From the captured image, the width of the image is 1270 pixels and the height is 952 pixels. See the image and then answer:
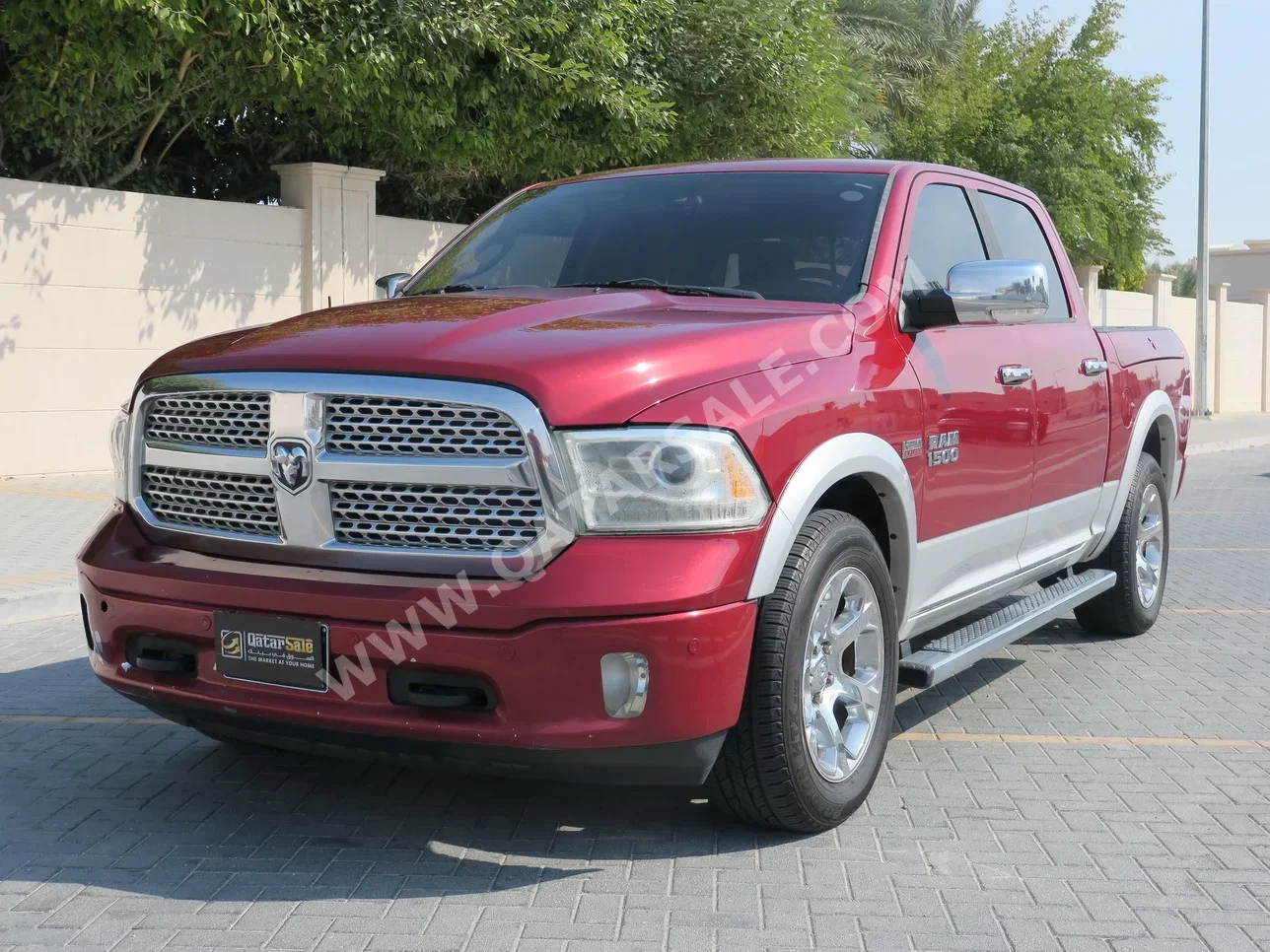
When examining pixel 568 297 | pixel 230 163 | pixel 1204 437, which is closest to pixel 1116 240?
pixel 1204 437

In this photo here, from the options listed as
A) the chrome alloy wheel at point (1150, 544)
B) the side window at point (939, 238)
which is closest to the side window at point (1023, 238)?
the side window at point (939, 238)

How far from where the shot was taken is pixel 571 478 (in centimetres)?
354

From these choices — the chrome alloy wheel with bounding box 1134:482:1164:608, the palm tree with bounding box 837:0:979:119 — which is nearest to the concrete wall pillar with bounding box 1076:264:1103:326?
the palm tree with bounding box 837:0:979:119

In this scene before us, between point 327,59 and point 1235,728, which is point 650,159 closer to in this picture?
point 327,59

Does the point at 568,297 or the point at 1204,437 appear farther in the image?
the point at 1204,437

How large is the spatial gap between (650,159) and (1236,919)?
1485cm

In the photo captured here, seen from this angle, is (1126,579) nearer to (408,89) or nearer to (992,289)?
(992,289)

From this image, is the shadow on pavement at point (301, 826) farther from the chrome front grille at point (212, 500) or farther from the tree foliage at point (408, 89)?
the tree foliage at point (408, 89)

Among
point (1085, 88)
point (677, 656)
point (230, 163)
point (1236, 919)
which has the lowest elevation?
point (1236, 919)

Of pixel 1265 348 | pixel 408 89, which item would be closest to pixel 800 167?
pixel 408 89

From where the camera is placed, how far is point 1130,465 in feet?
22.3

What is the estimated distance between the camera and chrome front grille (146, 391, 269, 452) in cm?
392

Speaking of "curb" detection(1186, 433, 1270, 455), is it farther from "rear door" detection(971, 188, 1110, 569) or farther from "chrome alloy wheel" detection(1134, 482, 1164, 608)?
"rear door" detection(971, 188, 1110, 569)

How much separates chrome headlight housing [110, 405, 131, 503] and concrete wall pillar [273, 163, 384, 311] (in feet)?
34.6
